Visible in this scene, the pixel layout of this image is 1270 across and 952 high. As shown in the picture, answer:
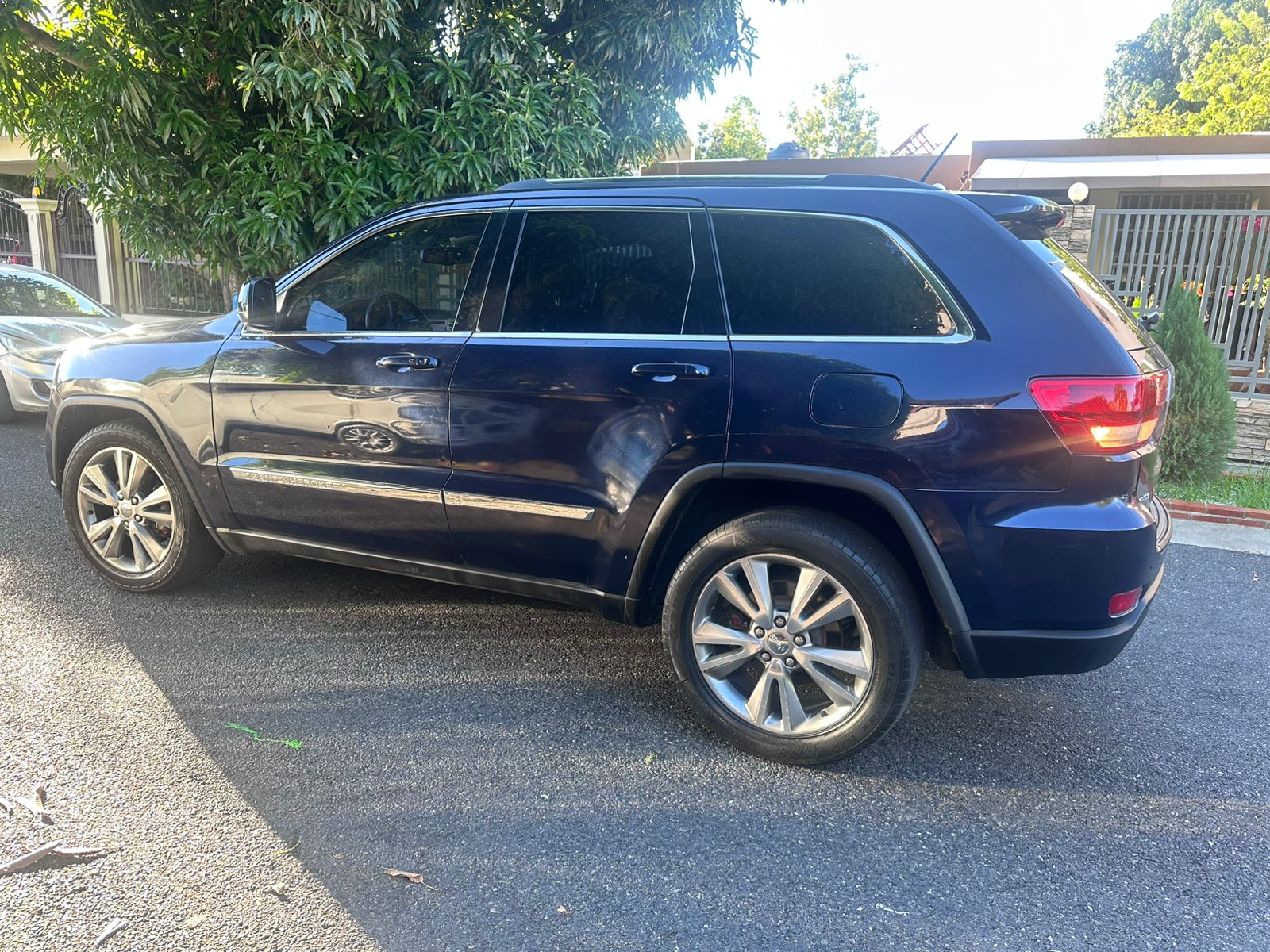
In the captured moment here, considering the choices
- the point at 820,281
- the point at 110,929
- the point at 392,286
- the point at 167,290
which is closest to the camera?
the point at 110,929

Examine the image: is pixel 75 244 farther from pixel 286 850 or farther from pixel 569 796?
pixel 569 796

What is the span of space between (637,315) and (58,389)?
9.59 ft

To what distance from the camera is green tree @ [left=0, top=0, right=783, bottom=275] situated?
579 cm

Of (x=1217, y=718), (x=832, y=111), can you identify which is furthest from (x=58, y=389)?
(x=832, y=111)

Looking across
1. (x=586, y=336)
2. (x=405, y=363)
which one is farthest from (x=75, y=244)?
(x=586, y=336)

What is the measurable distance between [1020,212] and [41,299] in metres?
9.42

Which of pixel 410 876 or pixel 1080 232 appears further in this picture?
pixel 1080 232

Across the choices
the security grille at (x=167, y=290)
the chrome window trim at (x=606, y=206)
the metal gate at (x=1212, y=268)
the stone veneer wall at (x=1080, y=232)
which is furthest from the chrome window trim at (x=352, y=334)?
the security grille at (x=167, y=290)

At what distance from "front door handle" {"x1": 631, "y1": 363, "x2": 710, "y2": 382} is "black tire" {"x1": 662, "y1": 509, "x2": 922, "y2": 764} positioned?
490 millimetres

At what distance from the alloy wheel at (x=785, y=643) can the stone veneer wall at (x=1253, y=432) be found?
256 inches

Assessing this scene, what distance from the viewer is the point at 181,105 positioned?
20.5ft

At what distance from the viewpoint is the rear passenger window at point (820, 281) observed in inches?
108

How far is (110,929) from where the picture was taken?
218cm

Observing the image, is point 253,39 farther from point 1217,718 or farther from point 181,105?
point 1217,718
